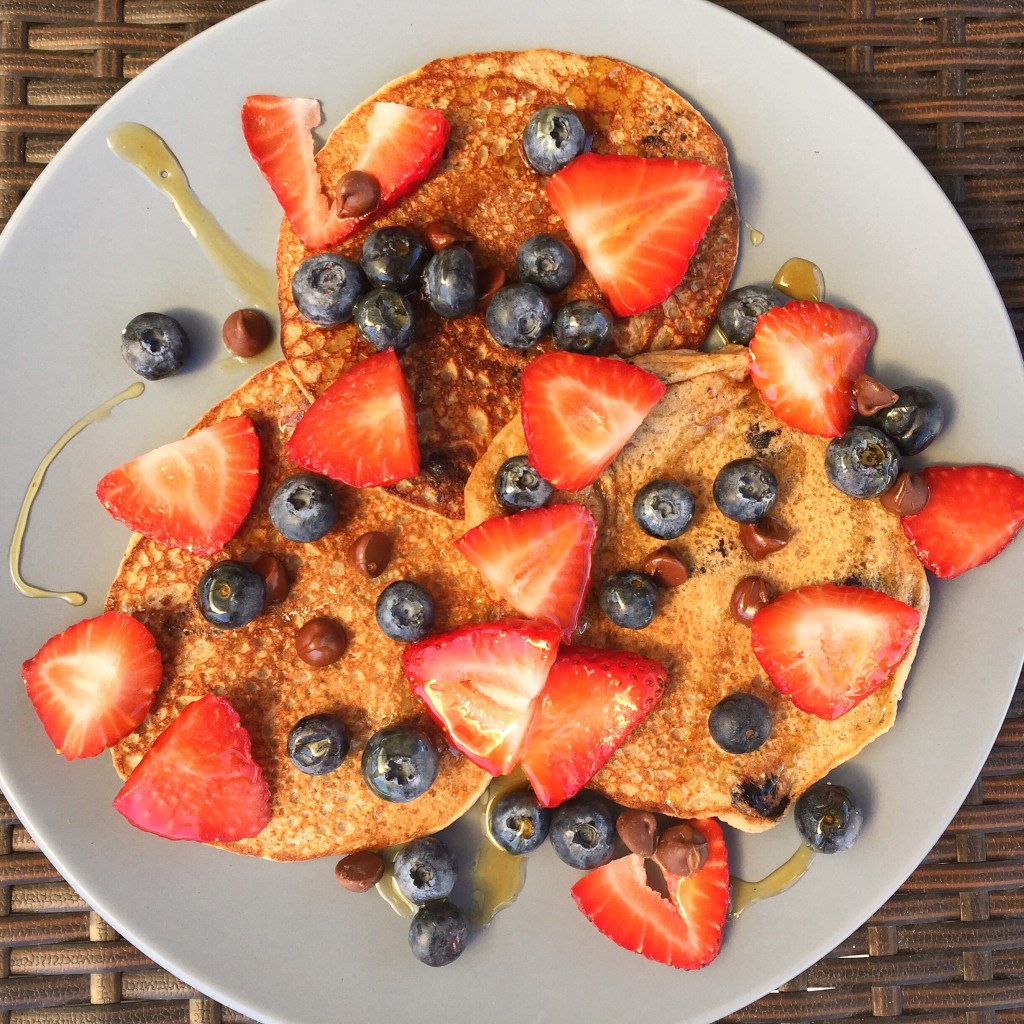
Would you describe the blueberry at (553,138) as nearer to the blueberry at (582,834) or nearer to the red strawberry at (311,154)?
the red strawberry at (311,154)

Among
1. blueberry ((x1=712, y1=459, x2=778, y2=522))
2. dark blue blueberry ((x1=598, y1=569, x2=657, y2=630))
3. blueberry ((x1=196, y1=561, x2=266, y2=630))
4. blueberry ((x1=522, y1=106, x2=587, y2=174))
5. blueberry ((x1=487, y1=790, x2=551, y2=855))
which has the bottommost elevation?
blueberry ((x1=487, y1=790, x2=551, y2=855))

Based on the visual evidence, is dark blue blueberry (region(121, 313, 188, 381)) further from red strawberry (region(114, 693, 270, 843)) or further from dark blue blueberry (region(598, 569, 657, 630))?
dark blue blueberry (region(598, 569, 657, 630))

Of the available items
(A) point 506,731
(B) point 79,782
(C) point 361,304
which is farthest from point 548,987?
(C) point 361,304

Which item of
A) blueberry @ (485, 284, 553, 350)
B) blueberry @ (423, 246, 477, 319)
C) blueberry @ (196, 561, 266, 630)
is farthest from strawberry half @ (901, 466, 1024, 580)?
blueberry @ (196, 561, 266, 630)

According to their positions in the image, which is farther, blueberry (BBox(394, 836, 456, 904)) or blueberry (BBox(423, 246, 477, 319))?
blueberry (BBox(394, 836, 456, 904))

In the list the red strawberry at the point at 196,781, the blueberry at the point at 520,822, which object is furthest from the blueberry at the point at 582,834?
the red strawberry at the point at 196,781

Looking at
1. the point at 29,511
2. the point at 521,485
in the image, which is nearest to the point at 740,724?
the point at 521,485
